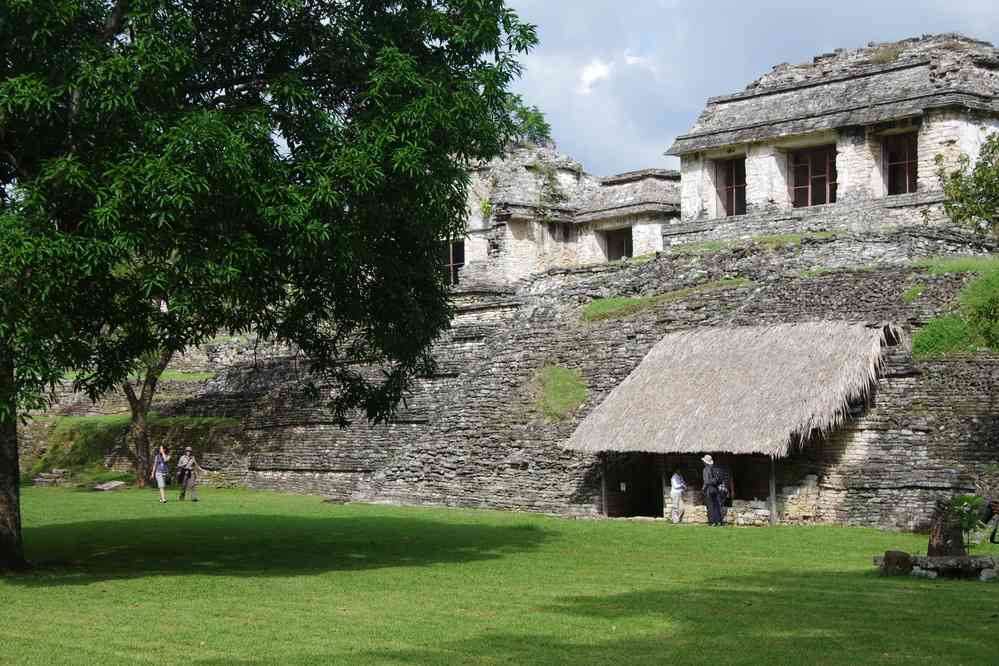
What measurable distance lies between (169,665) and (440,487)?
1576cm

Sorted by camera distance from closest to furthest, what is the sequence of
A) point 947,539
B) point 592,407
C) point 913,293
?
point 947,539 → point 913,293 → point 592,407

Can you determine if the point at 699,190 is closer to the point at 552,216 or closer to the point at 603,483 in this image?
the point at 552,216

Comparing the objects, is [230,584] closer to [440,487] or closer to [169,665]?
[169,665]

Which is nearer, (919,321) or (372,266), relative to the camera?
(372,266)

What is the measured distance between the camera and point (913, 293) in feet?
76.5

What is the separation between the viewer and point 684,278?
94.1 ft

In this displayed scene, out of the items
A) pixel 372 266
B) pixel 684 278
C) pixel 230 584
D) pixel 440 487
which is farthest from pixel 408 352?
pixel 684 278

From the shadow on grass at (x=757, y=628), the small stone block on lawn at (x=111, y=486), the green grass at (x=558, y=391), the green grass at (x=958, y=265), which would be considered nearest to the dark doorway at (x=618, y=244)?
the green grass at (x=558, y=391)

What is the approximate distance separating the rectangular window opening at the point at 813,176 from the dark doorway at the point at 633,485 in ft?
35.8

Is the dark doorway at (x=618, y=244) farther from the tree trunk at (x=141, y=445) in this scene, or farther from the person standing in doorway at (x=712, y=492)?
the person standing in doorway at (x=712, y=492)

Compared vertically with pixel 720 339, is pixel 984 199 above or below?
above

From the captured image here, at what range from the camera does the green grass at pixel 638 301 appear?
1073 inches

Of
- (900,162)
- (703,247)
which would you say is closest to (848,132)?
(900,162)

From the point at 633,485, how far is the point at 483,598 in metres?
11.7
